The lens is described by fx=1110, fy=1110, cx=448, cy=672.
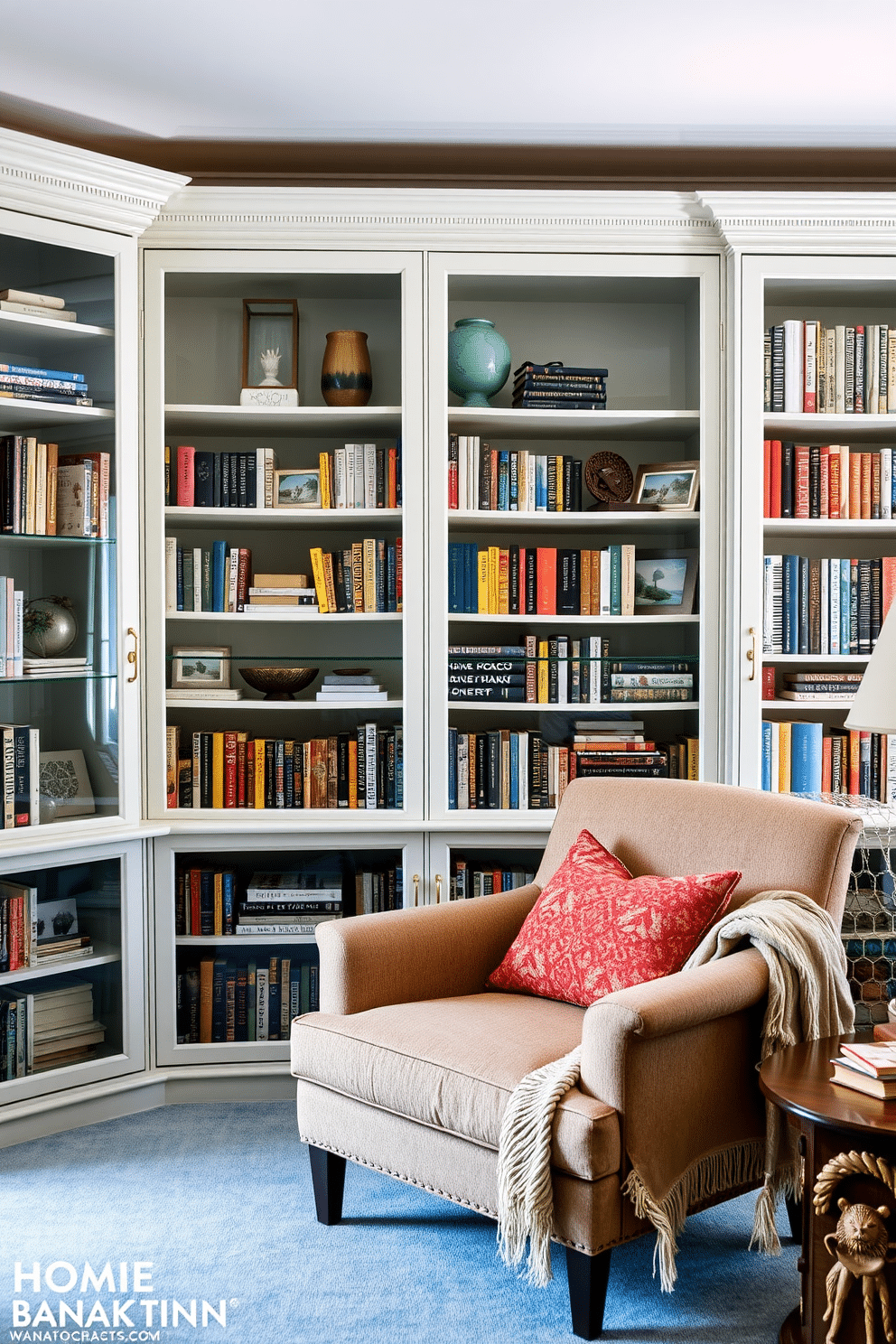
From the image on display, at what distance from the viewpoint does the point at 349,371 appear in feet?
10.7

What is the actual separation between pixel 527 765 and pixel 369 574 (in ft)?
2.38

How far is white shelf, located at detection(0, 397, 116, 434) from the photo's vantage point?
9.62 feet

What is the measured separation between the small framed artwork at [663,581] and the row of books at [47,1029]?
1.92m

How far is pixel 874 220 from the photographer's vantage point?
3152mm

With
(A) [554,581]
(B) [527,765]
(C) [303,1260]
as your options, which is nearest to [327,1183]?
(C) [303,1260]

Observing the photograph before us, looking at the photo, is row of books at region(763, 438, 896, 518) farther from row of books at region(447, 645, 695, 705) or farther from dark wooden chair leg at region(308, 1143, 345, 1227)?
dark wooden chair leg at region(308, 1143, 345, 1227)

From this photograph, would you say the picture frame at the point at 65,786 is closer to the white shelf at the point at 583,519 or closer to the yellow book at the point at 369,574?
the yellow book at the point at 369,574

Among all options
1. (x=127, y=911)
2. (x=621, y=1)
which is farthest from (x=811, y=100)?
(x=127, y=911)

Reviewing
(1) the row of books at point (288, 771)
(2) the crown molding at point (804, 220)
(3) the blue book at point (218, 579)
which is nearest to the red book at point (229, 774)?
(1) the row of books at point (288, 771)

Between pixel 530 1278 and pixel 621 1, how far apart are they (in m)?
2.67

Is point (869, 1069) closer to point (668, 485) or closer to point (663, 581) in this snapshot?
point (663, 581)

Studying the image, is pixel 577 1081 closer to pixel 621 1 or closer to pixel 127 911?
pixel 127 911

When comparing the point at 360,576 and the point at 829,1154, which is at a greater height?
the point at 360,576

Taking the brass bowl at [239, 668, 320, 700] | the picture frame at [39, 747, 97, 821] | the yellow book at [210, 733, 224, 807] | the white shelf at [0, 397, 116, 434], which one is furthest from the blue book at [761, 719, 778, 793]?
the white shelf at [0, 397, 116, 434]
